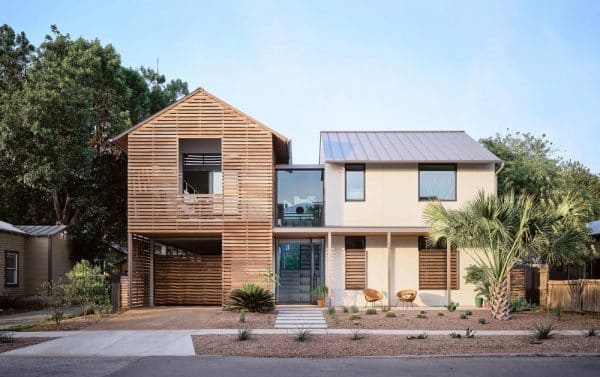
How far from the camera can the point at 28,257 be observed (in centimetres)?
2781

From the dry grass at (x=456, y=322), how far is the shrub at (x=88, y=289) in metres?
6.84

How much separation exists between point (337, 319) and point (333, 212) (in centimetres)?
539

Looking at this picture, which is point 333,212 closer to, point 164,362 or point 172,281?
point 172,281

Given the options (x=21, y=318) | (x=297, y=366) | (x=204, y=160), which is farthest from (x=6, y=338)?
(x=204, y=160)

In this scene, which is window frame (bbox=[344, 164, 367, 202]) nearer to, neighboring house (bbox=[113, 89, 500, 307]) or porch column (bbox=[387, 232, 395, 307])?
neighboring house (bbox=[113, 89, 500, 307])

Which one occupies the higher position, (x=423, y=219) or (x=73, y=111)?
(x=73, y=111)

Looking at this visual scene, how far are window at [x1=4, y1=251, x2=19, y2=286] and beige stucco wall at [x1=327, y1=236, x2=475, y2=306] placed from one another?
12.8 meters

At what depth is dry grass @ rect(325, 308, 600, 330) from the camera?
17.5 meters

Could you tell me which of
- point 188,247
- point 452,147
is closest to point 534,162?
point 452,147

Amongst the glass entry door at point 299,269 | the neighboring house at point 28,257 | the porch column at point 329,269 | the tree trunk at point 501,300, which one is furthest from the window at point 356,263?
the neighboring house at point 28,257

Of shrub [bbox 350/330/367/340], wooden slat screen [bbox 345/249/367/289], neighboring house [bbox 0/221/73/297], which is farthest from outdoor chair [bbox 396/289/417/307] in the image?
neighboring house [bbox 0/221/73/297]

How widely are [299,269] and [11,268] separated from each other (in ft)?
37.9

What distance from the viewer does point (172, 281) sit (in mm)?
24469

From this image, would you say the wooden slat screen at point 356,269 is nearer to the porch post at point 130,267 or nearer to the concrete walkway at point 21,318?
the porch post at point 130,267
